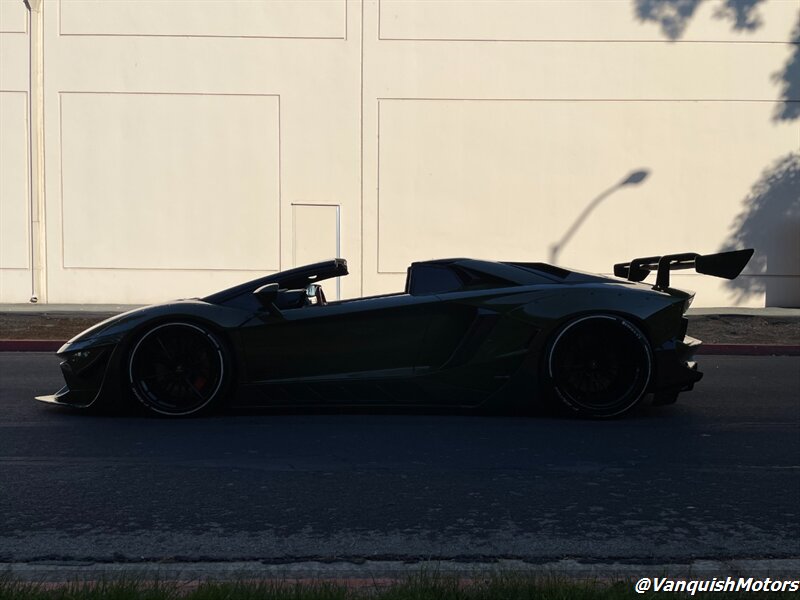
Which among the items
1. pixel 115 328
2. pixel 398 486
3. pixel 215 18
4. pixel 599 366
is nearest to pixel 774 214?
pixel 215 18

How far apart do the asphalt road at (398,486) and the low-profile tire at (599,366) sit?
0.57 ft

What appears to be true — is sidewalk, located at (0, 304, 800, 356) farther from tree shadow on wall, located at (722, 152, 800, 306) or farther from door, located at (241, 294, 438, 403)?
door, located at (241, 294, 438, 403)

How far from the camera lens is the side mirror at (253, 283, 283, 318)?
6238 millimetres

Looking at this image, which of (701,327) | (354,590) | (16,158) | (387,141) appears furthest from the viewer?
(16,158)

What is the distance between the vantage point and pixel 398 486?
4660 millimetres

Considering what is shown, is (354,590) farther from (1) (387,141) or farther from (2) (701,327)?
(1) (387,141)

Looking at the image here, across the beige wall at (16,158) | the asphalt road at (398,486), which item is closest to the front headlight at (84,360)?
the asphalt road at (398,486)

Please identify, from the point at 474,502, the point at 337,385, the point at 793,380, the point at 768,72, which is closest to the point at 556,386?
the point at 337,385

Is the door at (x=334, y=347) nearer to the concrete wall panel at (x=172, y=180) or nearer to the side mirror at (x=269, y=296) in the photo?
the side mirror at (x=269, y=296)

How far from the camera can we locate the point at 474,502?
4375mm

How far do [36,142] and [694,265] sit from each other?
15410 mm

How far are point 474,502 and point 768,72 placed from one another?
16.5 meters

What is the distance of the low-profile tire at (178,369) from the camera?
621 cm

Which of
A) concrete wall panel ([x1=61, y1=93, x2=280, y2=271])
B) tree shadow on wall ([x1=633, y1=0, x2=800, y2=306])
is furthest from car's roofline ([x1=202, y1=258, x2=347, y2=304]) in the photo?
tree shadow on wall ([x1=633, y1=0, x2=800, y2=306])
